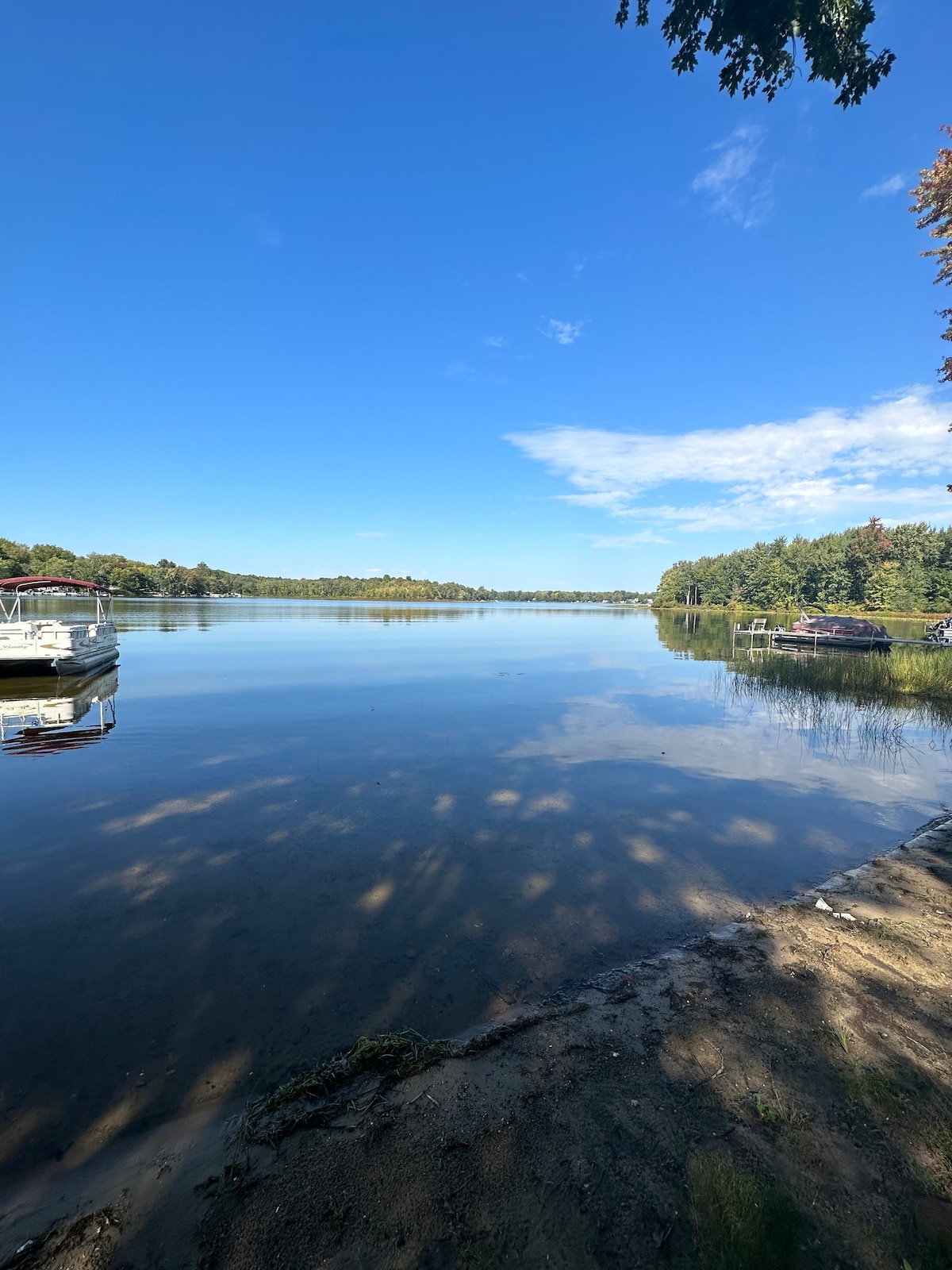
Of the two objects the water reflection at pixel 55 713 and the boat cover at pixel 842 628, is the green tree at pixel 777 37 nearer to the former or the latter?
the water reflection at pixel 55 713

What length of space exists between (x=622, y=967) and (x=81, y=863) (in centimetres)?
630

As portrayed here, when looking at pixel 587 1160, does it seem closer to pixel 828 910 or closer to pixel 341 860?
pixel 828 910

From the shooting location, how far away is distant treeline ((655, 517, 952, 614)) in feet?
280

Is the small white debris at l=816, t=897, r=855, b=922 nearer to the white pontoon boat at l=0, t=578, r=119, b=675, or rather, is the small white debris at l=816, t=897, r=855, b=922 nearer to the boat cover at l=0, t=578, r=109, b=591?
the white pontoon boat at l=0, t=578, r=119, b=675

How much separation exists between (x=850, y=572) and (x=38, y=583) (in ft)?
391

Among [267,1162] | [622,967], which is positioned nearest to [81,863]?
[267,1162]

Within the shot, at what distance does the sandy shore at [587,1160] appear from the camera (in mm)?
2350

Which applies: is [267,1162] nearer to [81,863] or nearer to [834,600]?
[81,863]

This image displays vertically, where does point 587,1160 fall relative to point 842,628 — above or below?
below

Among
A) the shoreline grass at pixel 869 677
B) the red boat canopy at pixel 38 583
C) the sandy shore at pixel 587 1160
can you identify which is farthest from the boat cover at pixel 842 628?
the red boat canopy at pixel 38 583

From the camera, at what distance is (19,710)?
600 inches

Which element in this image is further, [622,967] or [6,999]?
[622,967]

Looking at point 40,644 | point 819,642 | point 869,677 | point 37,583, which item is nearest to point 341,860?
point 40,644

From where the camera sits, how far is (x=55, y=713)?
49.0 ft
